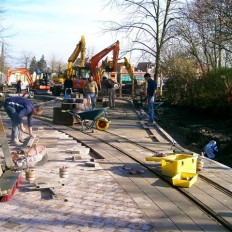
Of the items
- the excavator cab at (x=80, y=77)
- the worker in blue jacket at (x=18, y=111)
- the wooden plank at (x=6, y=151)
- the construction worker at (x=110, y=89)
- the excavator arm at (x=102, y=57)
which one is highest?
the excavator arm at (x=102, y=57)

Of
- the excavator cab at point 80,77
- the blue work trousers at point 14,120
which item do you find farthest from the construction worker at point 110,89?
the blue work trousers at point 14,120

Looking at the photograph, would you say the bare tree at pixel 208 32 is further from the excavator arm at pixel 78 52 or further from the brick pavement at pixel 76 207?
the brick pavement at pixel 76 207

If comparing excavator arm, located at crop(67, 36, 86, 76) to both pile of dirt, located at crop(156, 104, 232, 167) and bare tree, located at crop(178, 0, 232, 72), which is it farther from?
pile of dirt, located at crop(156, 104, 232, 167)

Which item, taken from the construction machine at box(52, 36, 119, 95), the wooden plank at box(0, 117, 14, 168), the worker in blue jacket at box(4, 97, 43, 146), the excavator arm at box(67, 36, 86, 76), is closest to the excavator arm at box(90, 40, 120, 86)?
the construction machine at box(52, 36, 119, 95)

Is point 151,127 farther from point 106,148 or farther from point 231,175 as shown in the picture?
point 231,175

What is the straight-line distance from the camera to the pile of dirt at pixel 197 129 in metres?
10.8

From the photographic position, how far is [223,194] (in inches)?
207

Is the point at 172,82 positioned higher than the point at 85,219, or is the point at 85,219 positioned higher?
the point at 172,82

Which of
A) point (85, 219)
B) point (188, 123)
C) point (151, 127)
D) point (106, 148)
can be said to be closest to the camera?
point (85, 219)

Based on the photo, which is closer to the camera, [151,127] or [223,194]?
[223,194]

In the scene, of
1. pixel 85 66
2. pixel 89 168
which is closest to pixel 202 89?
pixel 85 66

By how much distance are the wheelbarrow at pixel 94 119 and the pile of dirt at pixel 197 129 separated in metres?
2.49

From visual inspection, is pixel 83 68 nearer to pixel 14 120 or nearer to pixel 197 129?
pixel 197 129

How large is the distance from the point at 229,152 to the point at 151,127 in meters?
2.83
